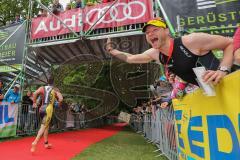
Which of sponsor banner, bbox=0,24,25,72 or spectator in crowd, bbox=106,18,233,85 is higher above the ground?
sponsor banner, bbox=0,24,25,72

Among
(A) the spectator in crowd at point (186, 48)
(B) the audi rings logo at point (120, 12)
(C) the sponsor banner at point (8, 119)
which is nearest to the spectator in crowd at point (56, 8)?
(B) the audi rings logo at point (120, 12)

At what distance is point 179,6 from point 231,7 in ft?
4.58

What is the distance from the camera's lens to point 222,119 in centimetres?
226

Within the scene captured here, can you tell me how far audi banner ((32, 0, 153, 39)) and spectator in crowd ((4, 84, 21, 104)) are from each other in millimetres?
2250

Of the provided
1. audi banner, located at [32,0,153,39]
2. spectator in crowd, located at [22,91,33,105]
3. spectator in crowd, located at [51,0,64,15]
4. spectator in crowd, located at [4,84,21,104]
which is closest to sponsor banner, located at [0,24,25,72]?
audi banner, located at [32,0,153,39]

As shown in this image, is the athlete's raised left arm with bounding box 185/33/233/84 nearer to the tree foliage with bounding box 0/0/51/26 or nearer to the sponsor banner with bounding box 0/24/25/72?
the sponsor banner with bounding box 0/24/25/72

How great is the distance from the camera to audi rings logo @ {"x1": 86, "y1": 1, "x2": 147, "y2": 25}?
353 inches

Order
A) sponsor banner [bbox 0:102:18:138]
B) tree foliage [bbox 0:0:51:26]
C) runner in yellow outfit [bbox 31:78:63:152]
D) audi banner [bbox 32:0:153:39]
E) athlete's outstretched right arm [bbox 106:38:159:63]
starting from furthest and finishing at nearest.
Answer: tree foliage [bbox 0:0:51:26] → sponsor banner [bbox 0:102:18:138] → audi banner [bbox 32:0:153:39] → runner in yellow outfit [bbox 31:78:63:152] → athlete's outstretched right arm [bbox 106:38:159:63]

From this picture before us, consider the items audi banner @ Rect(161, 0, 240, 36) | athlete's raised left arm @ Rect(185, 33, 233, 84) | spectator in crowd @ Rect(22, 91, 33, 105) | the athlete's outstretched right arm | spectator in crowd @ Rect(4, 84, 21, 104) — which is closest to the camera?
athlete's raised left arm @ Rect(185, 33, 233, 84)

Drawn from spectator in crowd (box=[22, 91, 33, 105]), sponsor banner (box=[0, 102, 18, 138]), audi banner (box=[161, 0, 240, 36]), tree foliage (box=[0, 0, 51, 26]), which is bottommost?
sponsor banner (box=[0, 102, 18, 138])

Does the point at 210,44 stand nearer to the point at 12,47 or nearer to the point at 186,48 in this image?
the point at 186,48

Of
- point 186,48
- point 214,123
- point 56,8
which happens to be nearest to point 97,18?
point 56,8

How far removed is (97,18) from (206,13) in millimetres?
4007

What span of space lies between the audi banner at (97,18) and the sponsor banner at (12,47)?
2.73 feet
